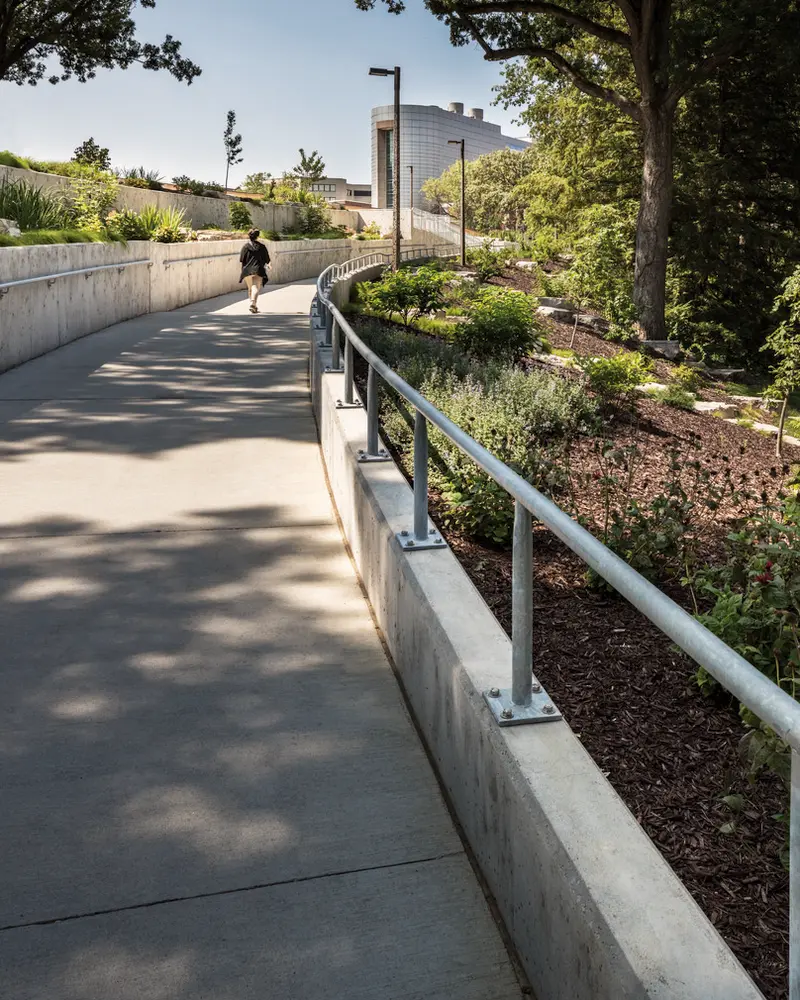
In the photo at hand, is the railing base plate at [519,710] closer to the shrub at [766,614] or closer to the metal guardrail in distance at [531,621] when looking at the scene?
the metal guardrail in distance at [531,621]

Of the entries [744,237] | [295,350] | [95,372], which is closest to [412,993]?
[95,372]

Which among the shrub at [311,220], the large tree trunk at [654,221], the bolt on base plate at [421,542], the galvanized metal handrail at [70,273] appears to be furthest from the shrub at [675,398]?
the shrub at [311,220]

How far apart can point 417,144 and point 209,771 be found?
178m

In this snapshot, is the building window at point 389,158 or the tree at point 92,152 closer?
the tree at point 92,152

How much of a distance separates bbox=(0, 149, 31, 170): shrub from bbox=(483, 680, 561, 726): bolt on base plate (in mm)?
33101

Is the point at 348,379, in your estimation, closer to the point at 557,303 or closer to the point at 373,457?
the point at 373,457

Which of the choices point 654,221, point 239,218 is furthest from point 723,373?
point 239,218

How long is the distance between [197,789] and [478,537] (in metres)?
2.71

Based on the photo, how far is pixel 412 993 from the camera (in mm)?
2582

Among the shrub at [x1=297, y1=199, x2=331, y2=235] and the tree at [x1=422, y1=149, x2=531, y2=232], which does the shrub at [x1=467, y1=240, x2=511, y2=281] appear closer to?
the shrub at [x1=297, y1=199, x2=331, y2=235]

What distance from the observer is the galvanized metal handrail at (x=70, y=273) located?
40.3 feet

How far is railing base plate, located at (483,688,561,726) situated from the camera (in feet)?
9.68

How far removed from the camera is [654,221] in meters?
24.2

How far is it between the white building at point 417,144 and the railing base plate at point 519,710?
513ft
